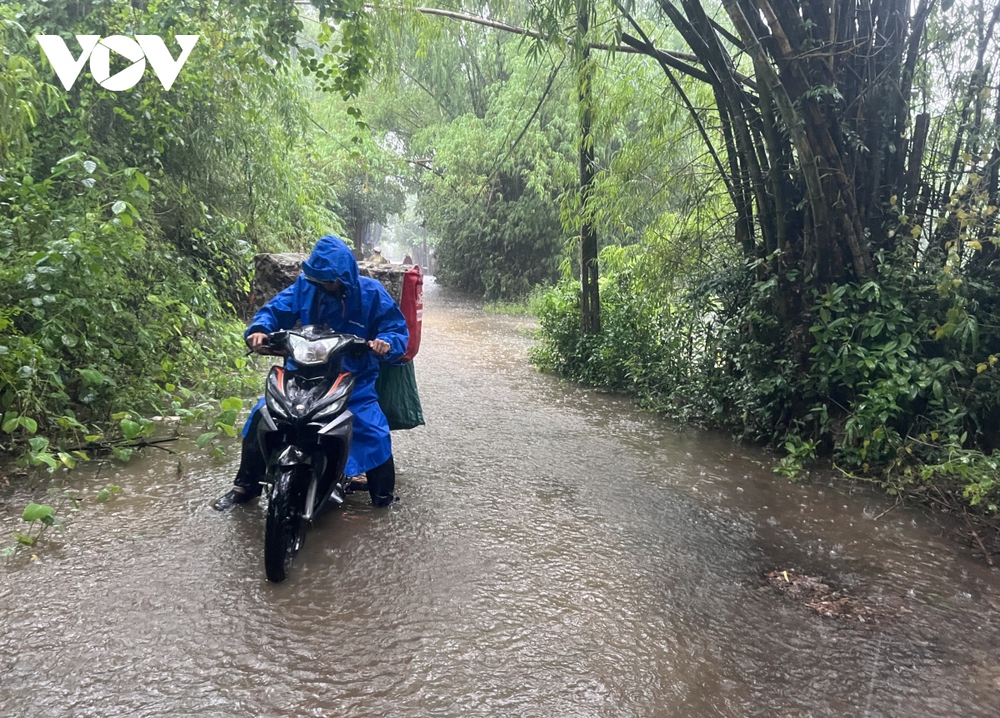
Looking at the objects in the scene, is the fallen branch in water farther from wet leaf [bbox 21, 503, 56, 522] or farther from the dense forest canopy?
wet leaf [bbox 21, 503, 56, 522]

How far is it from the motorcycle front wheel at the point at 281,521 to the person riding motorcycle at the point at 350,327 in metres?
0.54

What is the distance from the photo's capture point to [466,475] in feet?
15.9

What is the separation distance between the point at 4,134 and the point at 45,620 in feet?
8.55

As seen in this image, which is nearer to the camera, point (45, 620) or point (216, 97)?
point (45, 620)

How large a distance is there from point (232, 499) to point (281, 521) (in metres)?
1.08

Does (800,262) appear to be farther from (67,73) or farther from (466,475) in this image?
(67,73)

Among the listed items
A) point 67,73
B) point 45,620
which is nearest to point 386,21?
point 67,73

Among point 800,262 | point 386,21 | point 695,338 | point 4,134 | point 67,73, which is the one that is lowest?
point 695,338

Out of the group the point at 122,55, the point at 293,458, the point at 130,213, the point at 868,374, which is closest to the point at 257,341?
the point at 293,458

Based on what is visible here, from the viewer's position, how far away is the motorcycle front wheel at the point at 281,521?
3.07 m

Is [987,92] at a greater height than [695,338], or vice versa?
[987,92]

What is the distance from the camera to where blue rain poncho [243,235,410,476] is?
3787 millimetres

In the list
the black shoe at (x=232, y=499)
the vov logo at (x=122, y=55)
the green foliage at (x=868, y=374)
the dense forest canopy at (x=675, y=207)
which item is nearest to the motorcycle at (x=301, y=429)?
the black shoe at (x=232, y=499)

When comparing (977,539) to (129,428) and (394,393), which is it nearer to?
(394,393)
